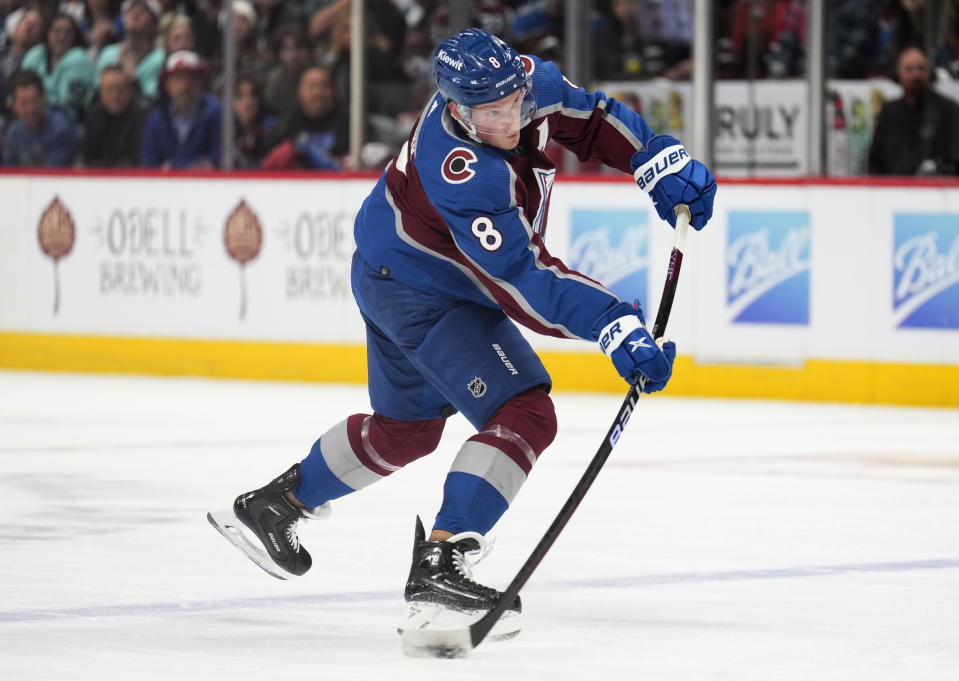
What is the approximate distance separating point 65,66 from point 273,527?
292 inches

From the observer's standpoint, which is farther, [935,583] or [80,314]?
[80,314]

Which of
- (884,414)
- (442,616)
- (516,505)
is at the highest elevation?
(442,616)

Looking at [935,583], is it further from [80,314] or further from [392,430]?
[80,314]

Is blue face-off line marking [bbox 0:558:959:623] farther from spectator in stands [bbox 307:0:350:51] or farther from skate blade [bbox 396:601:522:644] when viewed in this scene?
spectator in stands [bbox 307:0:350:51]

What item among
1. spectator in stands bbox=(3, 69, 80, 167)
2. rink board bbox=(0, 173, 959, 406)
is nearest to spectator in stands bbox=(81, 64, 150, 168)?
spectator in stands bbox=(3, 69, 80, 167)

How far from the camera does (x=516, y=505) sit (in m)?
5.66

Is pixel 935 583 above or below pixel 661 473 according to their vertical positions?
above

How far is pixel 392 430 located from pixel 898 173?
17.4 ft

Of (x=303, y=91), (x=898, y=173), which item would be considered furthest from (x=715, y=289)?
(x=303, y=91)

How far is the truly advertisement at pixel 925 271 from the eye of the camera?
8484 millimetres

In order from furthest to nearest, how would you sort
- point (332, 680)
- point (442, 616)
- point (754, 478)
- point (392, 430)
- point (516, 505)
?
point (754, 478)
point (516, 505)
point (392, 430)
point (442, 616)
point (332, 680)

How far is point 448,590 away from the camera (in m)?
3.62

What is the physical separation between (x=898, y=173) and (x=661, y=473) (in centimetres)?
306

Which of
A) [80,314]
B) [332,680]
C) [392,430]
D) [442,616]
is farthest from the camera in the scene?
[80,314]
